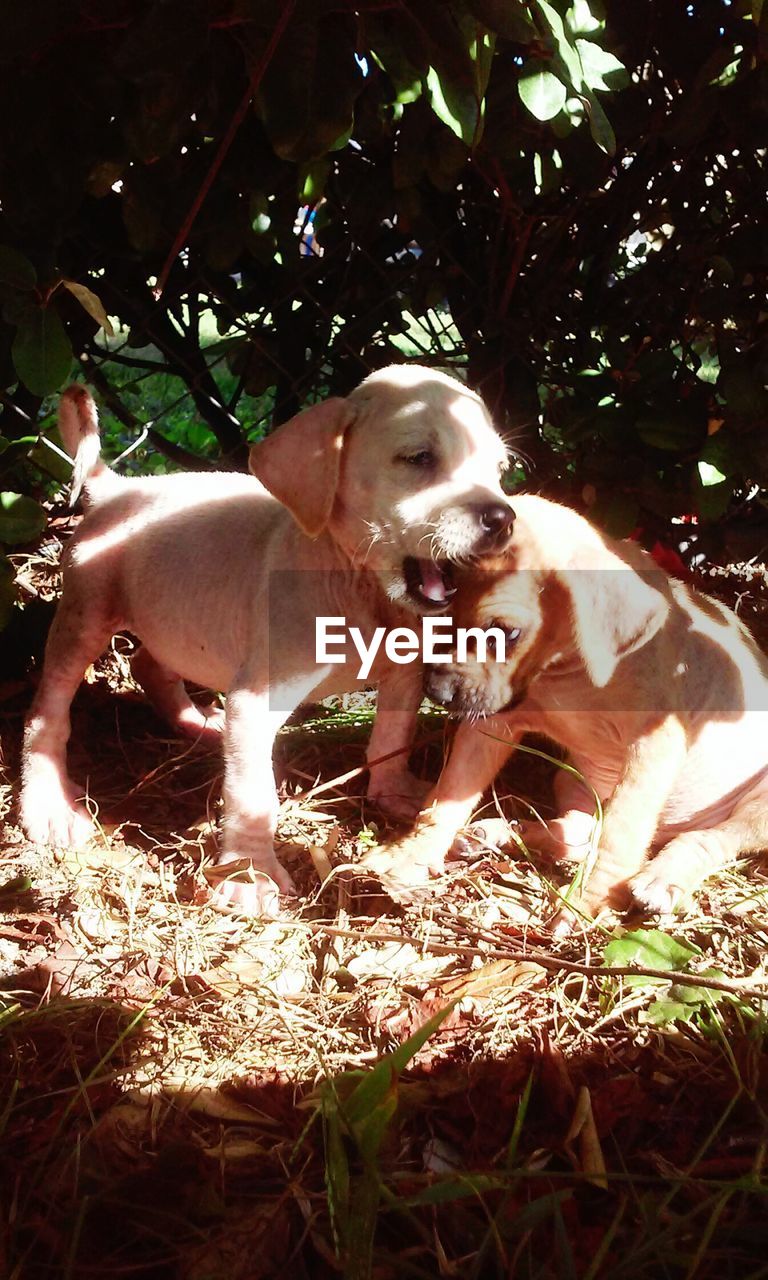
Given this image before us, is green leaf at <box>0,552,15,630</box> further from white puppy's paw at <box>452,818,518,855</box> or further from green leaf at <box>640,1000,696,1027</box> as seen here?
green leaf at <box>640,1000,696,1027</box>

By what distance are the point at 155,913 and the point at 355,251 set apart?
2045mm

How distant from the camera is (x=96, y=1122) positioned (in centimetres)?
179

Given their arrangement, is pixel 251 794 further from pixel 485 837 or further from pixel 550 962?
pixel 550 962

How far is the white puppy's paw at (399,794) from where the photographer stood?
9.95ft

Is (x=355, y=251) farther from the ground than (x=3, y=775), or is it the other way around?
(x=355, y=251)

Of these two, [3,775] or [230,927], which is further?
[3,775]

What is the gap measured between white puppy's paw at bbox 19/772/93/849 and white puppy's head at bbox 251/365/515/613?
105 centimetres

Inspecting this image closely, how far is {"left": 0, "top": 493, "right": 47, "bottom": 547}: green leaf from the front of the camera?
271cm

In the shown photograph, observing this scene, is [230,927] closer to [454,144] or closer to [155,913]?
[155,913]

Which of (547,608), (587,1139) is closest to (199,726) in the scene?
(547,608)

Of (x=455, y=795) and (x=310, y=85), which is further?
(x=455, y=795)

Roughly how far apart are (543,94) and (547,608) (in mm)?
1110

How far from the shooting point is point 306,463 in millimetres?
2504

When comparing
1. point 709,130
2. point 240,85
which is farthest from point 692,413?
point 240,85
